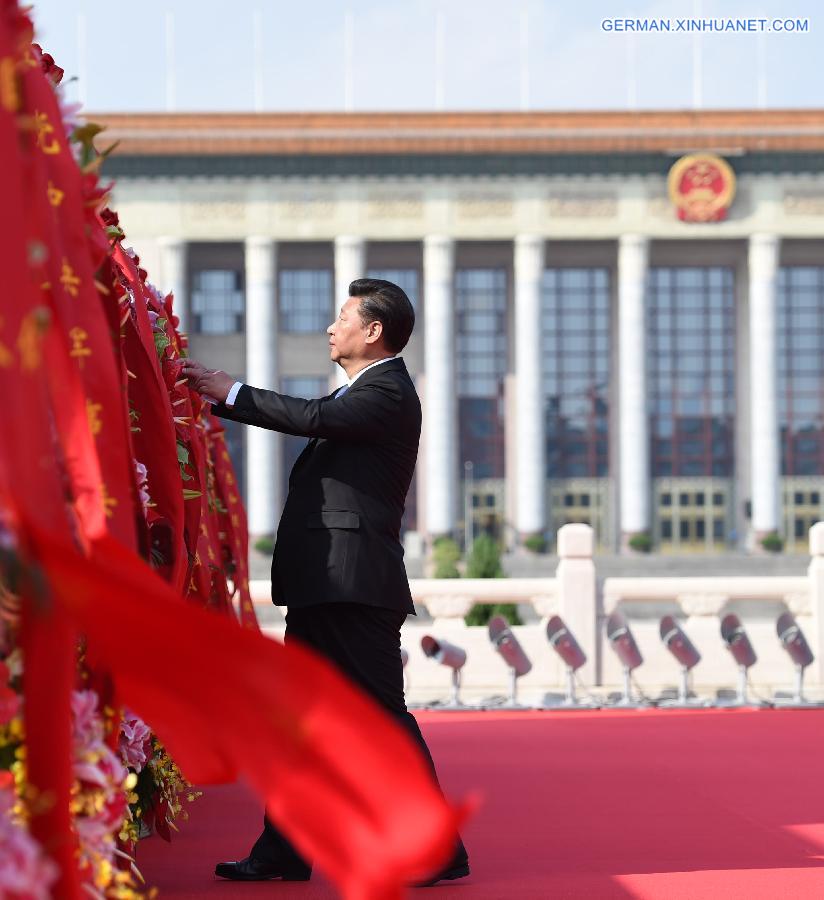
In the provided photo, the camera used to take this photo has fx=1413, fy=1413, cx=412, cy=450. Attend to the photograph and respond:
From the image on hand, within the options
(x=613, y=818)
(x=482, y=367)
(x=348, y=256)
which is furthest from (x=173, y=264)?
(x=613, y=818)

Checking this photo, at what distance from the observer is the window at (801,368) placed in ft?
145

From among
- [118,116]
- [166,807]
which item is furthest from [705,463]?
[166,807]

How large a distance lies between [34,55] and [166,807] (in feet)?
7.96

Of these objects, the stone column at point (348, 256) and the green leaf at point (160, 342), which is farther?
the stone column at point (348, 256)

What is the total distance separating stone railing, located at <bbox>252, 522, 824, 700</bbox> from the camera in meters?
12.0

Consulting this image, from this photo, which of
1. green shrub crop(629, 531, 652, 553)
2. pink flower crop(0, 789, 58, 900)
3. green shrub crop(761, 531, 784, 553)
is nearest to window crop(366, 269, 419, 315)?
green shrub crop(629, 531, 652, 553)

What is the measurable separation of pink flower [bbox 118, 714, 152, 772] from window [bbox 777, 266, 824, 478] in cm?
4187

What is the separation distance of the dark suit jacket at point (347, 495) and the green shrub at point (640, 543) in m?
37.1

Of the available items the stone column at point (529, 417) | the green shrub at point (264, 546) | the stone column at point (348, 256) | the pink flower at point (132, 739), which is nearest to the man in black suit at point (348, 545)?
the pink flower at point (132, 739)

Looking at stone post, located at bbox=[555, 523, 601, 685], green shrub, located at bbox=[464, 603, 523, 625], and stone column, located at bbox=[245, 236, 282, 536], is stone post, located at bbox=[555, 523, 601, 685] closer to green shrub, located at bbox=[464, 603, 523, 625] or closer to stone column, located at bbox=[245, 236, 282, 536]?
green shrub, located at bbox=[464, 603, 523, 625]

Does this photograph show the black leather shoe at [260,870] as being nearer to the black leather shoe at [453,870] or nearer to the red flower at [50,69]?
the black leather shoe at [453,870]

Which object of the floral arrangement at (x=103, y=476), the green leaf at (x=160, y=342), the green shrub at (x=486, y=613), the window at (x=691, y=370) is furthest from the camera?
the window at (x=691, y=370)

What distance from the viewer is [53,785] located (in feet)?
7.54

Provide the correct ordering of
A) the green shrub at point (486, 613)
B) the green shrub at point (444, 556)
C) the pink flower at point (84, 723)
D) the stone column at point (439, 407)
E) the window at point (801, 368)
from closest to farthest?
the pink flower at point (84, 723) → the green shrub at point (486, 613) → the green shrub at point (444, 556) → the stone column at point (439, 407) → the window at point (801, 368)
